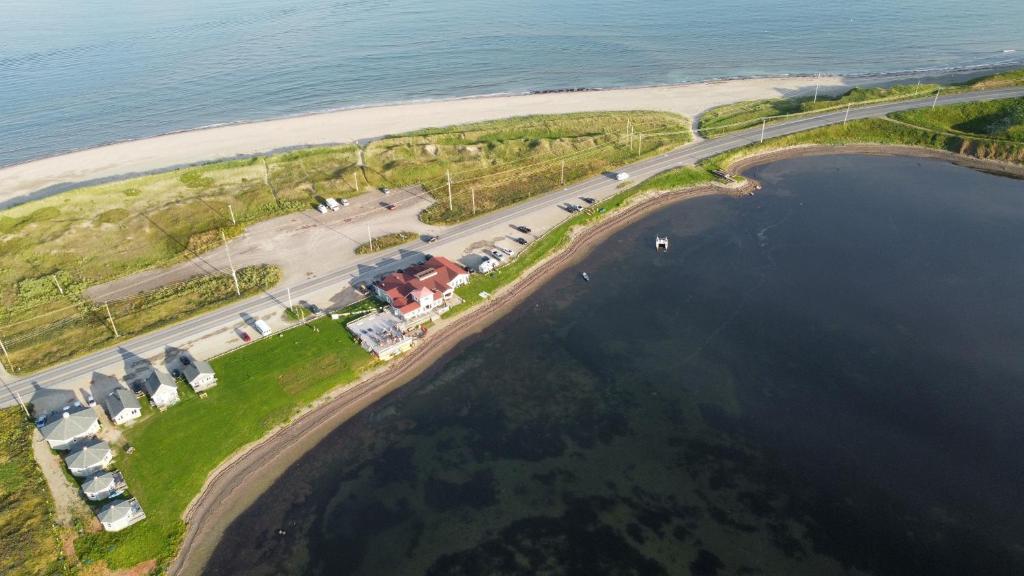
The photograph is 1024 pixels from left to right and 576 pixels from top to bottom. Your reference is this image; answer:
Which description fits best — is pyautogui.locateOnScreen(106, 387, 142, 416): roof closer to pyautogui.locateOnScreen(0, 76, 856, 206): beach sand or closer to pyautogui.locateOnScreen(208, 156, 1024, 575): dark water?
pyautogui.locateOnScreen(208, 156, 1024, 575): dark water

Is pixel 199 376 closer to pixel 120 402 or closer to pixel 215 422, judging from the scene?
pixel 215 422

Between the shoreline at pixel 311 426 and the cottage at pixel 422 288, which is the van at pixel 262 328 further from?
the cottage at pixel 422 288

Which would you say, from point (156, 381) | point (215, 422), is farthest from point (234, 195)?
point (215, 422)

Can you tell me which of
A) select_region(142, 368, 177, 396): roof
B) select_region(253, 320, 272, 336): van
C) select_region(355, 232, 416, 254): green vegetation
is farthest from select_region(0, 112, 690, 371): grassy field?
select_region(142, 368, 177, 396): roof

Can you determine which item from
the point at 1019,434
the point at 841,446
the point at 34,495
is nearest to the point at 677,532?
the point at 841,446

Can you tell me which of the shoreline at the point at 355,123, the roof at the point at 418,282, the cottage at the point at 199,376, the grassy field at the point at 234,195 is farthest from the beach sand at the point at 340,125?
the cottage at the point at 199,376

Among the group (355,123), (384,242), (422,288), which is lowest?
(422,288)
